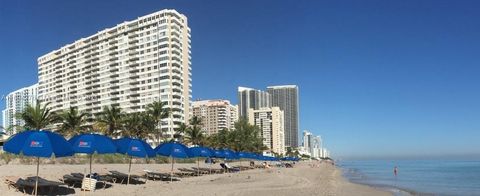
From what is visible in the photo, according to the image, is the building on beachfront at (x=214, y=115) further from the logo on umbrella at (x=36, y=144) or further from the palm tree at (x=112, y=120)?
the logo on umbrella at (x=36, y=144)

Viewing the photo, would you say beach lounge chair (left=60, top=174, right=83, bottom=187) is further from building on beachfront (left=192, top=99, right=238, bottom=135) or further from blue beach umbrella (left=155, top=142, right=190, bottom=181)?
building on beachfront (left=192, top=99, right=238, bottom=135)

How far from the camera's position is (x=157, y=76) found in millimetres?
128250

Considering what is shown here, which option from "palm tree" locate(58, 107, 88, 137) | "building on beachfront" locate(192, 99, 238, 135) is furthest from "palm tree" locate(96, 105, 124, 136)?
"building on beachfront" locate(192, 99, 238, 135)

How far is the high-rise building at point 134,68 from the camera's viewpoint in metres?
128

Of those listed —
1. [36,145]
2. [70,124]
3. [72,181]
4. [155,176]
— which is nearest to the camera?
[36,145]

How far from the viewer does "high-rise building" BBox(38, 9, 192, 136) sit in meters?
128

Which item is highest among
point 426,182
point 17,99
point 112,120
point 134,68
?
point 134,68

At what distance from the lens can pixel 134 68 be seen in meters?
135

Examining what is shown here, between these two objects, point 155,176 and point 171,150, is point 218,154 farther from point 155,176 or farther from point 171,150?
point 171,150

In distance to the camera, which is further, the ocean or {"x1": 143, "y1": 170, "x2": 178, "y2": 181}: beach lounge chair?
the ocean

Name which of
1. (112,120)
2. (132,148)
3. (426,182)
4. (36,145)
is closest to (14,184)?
(36,145)

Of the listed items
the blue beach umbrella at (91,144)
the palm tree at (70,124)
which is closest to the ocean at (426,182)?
the blue beach umbrella at (91,144)

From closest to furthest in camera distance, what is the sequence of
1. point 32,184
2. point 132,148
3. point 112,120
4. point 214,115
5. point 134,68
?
point 32,184 → point 132,148 → point 112,120 → point 134,68 → point 214,115

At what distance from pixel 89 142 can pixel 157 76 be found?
112 metres
